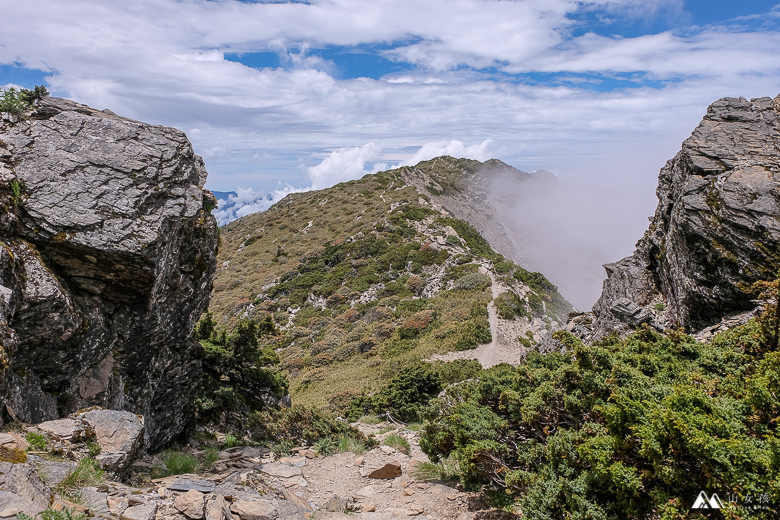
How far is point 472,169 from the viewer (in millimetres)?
96625

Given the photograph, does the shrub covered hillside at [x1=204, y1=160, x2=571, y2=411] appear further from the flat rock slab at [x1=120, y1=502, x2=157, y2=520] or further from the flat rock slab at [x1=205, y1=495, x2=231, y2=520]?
the flat rock slab at [x1=120, y1=502, x2=157, y2=520]

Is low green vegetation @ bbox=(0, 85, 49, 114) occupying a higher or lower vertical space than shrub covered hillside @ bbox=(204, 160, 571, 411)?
higher

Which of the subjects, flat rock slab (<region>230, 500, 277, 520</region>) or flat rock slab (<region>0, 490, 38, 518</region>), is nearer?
flat rock slab (<region>0, 490, 38, 518</region>)

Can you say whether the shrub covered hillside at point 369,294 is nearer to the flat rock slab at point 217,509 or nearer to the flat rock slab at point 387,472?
the flat rock slab at point 387,472

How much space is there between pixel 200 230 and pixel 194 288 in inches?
50.7

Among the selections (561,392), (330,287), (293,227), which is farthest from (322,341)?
(293,227)

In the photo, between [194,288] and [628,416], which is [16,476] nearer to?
[194,288]

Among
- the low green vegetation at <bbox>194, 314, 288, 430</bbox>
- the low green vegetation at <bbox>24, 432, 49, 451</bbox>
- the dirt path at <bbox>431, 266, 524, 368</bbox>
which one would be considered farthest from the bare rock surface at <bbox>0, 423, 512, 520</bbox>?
the dirt path at <bbox>431, 266, 524, 368</bbox>

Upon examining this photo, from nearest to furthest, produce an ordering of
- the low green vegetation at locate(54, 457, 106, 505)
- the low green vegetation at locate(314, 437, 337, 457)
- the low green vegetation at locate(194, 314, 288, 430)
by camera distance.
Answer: the low green vegetation at locate(54, 457, 106, 505) → the low green vegetation at locate(314, 437, 337, 457) → the low green vegetation at locate(194, 314, 288, 430)

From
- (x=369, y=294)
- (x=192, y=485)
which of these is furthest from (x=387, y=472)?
(x=369, y=294)

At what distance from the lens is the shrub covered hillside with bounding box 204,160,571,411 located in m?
24.2

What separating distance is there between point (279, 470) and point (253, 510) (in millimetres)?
3493
